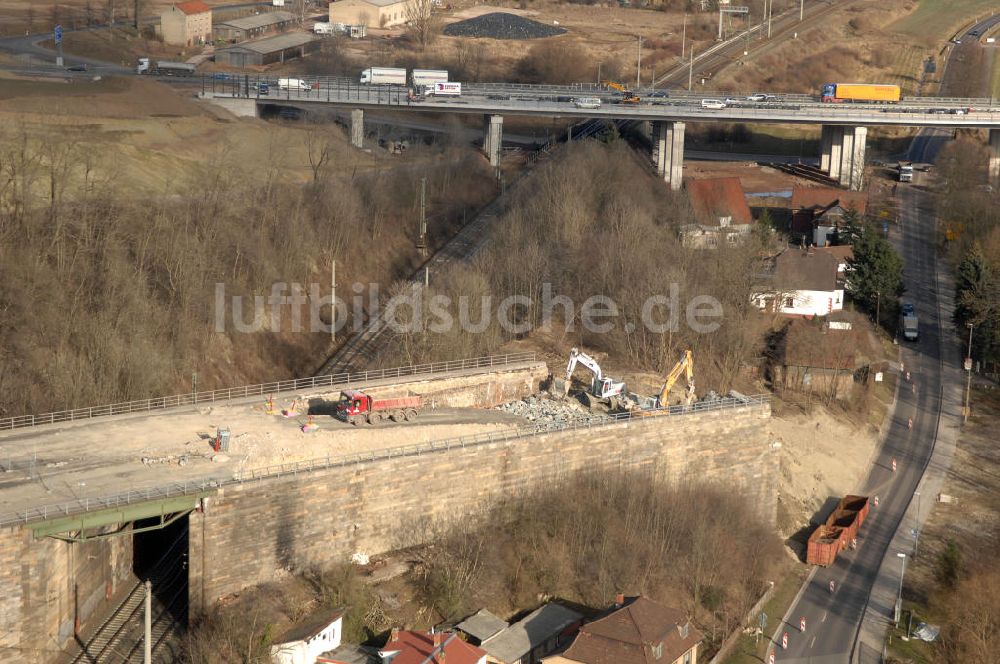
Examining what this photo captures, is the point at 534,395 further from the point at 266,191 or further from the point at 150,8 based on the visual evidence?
the point at 150,8

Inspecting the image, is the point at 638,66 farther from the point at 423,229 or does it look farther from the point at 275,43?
the point at 423,229

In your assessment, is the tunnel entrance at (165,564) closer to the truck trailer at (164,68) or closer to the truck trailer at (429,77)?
the truck trailer at (429,77)

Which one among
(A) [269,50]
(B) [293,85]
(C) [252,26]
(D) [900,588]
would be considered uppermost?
(C) [252,26]

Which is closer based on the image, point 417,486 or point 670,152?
point 417,486

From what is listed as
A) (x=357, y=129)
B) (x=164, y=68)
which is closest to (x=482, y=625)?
(x=357, y=129)

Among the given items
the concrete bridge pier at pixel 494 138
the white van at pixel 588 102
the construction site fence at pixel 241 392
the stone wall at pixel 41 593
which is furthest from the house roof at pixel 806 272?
the stone wall at pixel 41 593

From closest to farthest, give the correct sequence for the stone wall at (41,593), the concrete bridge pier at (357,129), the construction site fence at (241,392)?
1. the stone wall at (41,593)
2. the construction site fence at (241,392)
3. the concrete bridge pier at (357,129)
